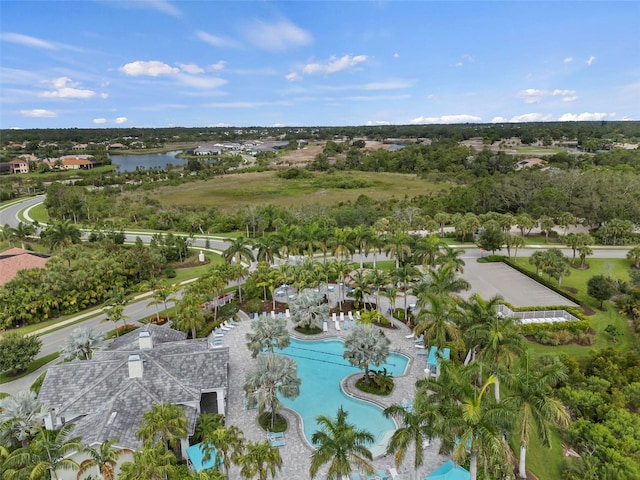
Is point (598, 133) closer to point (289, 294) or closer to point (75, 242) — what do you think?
point (289, 294)

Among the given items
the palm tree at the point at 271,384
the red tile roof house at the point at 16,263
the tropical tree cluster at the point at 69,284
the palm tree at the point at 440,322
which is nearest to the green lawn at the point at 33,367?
the tropical tree cluster at the point at 69,284

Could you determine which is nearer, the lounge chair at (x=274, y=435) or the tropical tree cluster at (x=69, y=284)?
the lounge chair at (x=274, y=435)

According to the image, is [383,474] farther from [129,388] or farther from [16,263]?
[16,263]

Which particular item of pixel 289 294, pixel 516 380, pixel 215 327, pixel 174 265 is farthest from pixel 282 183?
pixel 516 380

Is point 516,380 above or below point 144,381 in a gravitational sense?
above

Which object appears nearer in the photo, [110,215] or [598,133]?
[110,215]

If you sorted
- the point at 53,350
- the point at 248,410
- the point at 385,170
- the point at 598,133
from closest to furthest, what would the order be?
the point at 248,410, the point at 53,350, the point at 385,170, the point at 598,133

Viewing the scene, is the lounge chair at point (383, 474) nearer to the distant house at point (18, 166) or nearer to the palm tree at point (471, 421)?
the palm tree at point (471, 421)
